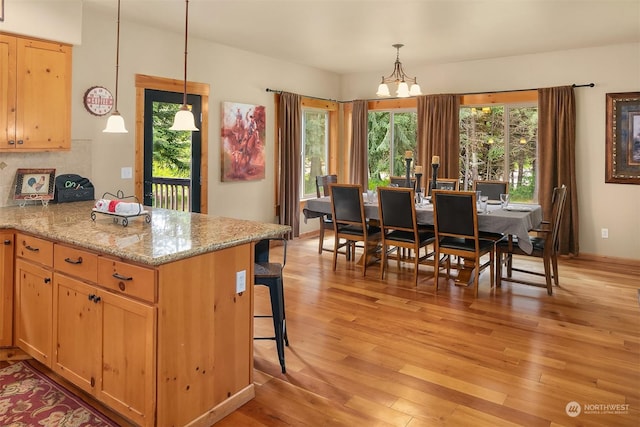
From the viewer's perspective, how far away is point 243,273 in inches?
97.0

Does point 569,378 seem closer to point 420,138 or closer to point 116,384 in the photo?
Answer: point 116,384

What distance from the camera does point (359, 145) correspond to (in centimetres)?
788

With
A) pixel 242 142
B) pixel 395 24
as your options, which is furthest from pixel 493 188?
pixel 242 142

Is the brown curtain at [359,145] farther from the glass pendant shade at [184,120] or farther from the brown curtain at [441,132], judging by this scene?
the glass pendant shade at [184,120]

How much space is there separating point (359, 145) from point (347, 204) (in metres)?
2.93

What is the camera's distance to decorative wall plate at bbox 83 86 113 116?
14.7 ft

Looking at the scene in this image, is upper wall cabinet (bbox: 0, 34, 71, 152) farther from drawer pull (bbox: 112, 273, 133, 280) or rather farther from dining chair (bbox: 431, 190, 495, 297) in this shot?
dining chair (bbox: 431, 190, 495, 297)

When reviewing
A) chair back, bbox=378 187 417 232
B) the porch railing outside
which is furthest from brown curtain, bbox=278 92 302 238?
chair back, bbox=378 187 417 232

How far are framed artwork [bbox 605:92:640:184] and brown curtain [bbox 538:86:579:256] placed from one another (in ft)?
1.35

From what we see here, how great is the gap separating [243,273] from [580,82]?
560 cm

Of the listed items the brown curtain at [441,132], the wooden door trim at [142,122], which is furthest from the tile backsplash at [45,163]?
the brown curtain at [441,132]

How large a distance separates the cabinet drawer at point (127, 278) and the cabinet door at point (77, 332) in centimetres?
14

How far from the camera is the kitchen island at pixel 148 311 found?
82.1 inches

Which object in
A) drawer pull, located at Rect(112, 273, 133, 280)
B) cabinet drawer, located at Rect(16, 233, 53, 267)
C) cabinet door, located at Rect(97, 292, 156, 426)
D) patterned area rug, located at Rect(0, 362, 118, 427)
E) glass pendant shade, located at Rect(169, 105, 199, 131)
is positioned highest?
glass pendant shade, located at Rect(169, 105, 199, 131)
